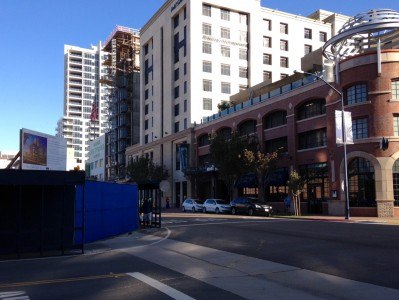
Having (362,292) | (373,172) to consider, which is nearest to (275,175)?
(373,172)

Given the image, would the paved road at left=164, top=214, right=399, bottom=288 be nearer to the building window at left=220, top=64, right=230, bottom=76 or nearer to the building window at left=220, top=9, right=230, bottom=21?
the building window at left=220, top=64, right=230, bottom=76

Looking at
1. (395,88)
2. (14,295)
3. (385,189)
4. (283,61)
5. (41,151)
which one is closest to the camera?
(14,295)

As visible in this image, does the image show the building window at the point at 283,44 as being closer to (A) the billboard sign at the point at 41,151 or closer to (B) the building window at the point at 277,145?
(B) the building window at the point at 277,145

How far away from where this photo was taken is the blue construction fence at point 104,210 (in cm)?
1736

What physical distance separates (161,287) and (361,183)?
99.8 feet

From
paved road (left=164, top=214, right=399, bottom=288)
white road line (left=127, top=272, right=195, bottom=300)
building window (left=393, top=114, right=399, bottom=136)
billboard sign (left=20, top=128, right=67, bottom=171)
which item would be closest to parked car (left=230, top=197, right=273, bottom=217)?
building window (left=393, top=114, right=399, bottom=136)

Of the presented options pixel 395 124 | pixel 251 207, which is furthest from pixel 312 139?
pixel 251 207

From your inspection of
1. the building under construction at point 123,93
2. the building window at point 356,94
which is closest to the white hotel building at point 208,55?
the building under construction at point 123,93

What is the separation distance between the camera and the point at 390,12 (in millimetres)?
37250

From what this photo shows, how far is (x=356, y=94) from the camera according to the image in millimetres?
36969

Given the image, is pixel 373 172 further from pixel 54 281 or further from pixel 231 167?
pixel 54 281

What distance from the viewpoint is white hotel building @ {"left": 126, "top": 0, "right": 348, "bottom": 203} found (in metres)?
68.0

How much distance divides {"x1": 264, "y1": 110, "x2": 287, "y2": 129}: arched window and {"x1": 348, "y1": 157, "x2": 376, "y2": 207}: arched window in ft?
36.8

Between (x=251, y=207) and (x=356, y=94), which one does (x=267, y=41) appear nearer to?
(x=356, y=94)
